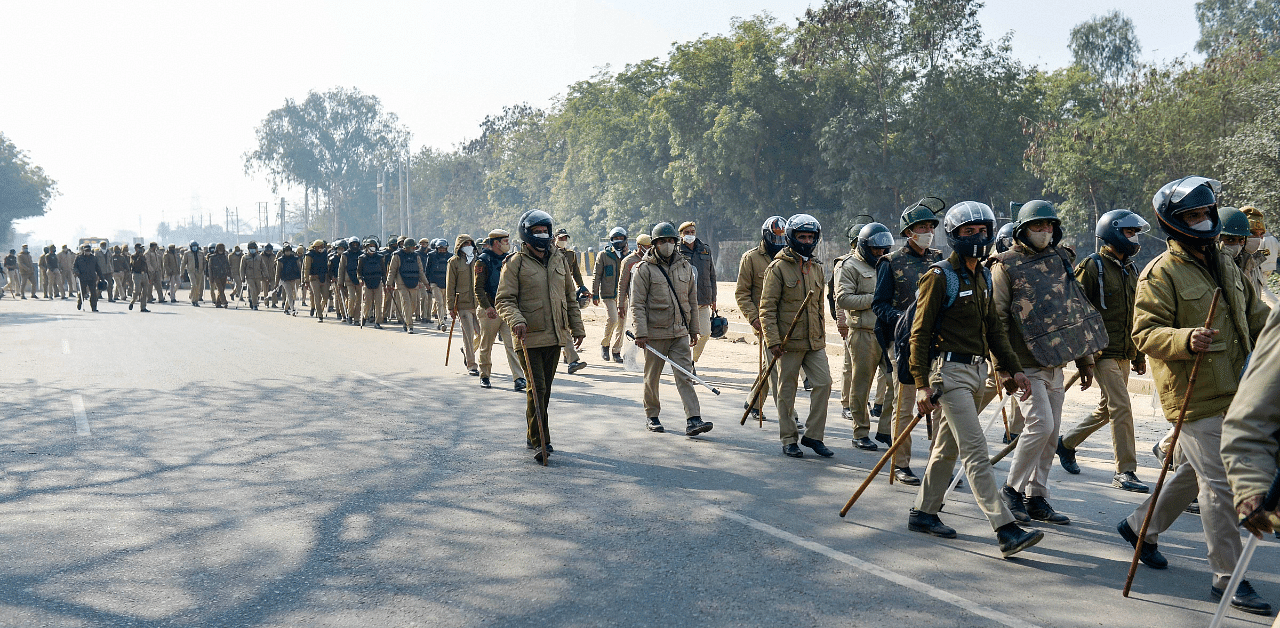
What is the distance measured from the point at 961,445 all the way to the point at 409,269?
15.9 m

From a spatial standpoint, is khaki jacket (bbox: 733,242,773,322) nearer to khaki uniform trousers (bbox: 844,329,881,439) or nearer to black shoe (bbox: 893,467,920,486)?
khaki uniform trousers (bbox: 844,329,881,439)

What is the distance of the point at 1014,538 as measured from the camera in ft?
16.3

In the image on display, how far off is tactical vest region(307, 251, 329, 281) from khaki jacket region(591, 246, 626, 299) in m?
10.7

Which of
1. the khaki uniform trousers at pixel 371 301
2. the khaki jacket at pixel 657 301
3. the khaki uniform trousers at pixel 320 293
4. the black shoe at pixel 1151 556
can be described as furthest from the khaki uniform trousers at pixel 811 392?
the khaki uniform trousers at pixel 320 293

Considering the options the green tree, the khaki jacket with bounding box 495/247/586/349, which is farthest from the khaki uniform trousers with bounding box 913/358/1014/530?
the green tree

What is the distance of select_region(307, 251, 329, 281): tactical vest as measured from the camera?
24031mm

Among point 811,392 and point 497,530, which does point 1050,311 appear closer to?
point 811,392

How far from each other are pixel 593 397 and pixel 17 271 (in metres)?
37.0

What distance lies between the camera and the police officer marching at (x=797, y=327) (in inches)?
300

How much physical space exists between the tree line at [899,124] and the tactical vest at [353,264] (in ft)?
77.7

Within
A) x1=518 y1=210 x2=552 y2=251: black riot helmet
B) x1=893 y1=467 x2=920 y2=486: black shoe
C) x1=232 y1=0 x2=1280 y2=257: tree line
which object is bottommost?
x1=893 y1=467 x2=920 y2=486: black shoe

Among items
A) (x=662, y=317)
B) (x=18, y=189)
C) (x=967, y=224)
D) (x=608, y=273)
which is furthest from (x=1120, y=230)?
(x=18, y=189)

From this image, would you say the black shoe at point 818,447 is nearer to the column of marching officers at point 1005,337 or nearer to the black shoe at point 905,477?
the column of marching officers at point 1005,337

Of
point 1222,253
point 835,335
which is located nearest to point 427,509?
point 1222,253
